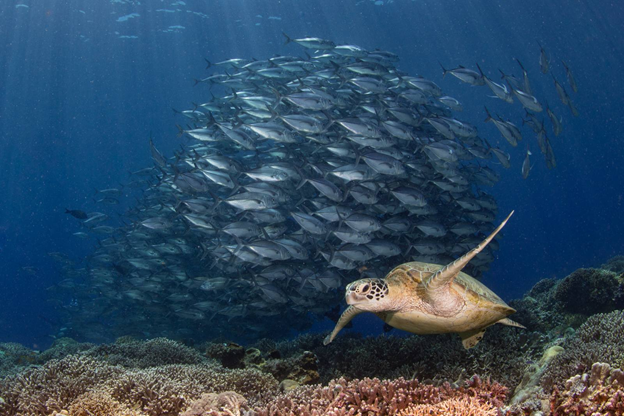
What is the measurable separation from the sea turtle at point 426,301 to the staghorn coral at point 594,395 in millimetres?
1003

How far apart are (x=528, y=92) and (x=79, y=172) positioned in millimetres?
73053

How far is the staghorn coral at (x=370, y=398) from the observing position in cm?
214

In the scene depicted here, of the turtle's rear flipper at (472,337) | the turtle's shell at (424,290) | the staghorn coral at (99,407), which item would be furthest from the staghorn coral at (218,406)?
the turtle's rear flipper at (472,337)

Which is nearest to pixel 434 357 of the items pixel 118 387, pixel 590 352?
pixel 590 352

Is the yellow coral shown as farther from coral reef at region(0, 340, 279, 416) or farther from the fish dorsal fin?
coral reef at region(0, 340, 279, 416)

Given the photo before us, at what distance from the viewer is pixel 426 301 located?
329 centimetres

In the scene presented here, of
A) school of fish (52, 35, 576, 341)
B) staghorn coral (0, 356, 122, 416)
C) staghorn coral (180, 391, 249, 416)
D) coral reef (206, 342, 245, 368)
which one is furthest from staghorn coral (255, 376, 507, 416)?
school of fish (52, 35, 576, 341)

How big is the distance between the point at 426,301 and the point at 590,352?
120cm

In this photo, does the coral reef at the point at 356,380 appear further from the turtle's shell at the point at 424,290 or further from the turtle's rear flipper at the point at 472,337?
the turtle's shell at the point at 424,290

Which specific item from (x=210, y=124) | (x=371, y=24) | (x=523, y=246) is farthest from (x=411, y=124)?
(x=523, y=246)

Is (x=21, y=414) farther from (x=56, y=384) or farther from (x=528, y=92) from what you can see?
(x=528, y=92)

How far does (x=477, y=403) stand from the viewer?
2.16m

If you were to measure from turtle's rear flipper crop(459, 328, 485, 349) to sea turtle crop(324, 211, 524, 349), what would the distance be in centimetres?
6

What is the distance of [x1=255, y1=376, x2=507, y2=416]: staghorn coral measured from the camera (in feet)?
7.04
